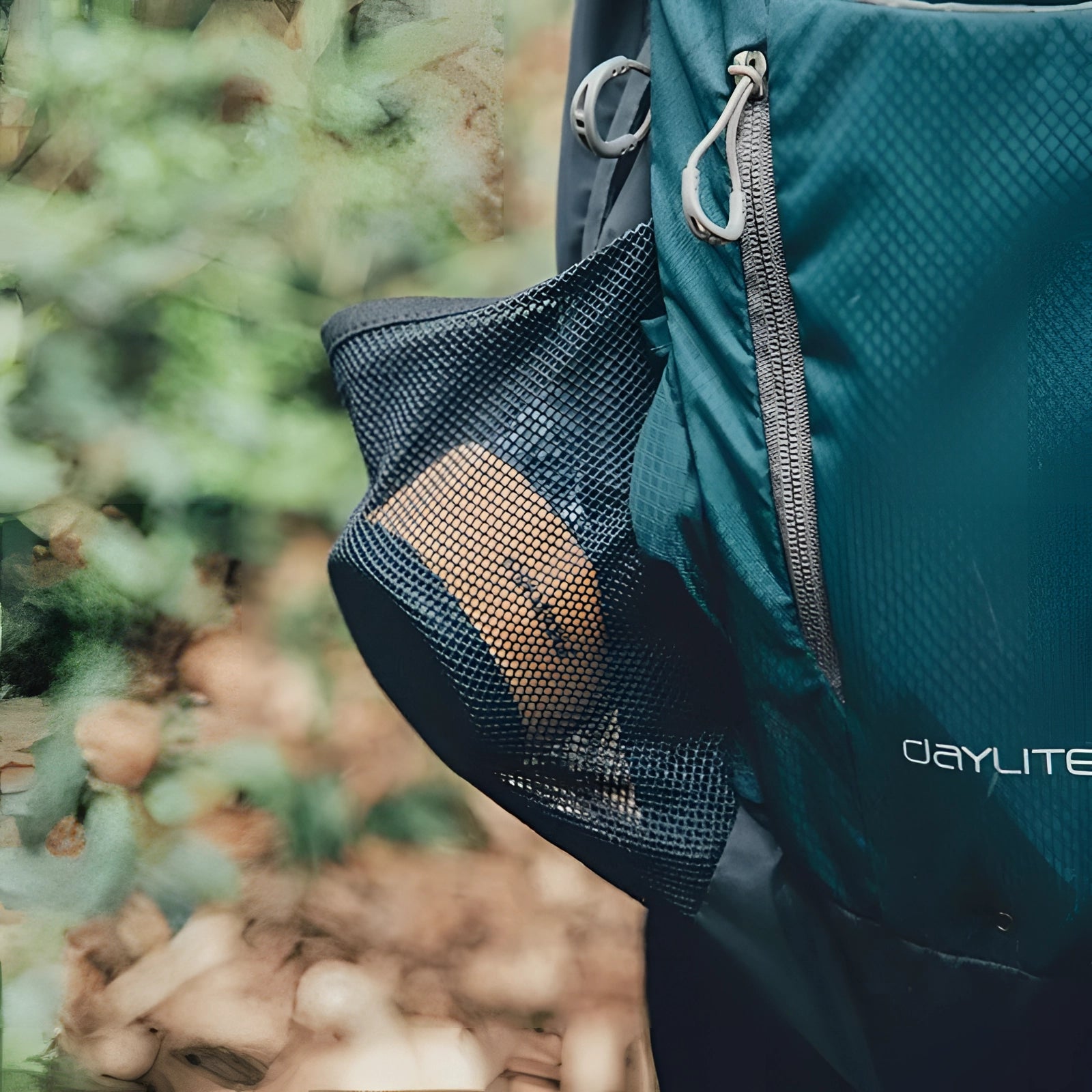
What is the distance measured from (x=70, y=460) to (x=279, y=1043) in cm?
52

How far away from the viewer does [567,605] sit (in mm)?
596

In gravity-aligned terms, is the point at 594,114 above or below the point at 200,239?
above

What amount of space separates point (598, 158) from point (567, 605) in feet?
0.97

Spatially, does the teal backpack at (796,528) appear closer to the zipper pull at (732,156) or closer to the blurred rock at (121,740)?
the zipper pull at (732,156)

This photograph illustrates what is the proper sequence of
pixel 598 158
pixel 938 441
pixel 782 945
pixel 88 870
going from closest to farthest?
1. pixel 938 441
2. pixel 782 945
3. pixel 598 158
4. pixel 88 870

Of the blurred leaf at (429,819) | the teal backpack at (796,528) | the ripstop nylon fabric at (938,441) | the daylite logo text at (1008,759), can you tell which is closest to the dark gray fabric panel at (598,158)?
the teal backpack at (796,528)

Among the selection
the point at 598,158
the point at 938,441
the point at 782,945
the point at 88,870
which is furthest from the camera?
the point at 88,870

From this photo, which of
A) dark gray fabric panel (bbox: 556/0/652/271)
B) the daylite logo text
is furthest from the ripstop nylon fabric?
dark gray fabric panel (bbox: 556/0/652/271)

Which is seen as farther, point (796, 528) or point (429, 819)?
point (429, 819)

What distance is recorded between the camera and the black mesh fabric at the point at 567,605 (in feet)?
1.96

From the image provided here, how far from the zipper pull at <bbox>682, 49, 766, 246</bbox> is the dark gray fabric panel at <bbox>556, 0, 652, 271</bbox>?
126 mm

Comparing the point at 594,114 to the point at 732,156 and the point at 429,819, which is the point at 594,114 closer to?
the point at 732,156

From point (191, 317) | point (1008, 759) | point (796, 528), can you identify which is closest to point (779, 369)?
point (796, 528)

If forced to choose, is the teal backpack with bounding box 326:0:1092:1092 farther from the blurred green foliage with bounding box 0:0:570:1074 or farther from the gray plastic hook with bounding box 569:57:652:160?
the blurred green foliage with bounding box 0:0:570:1074
